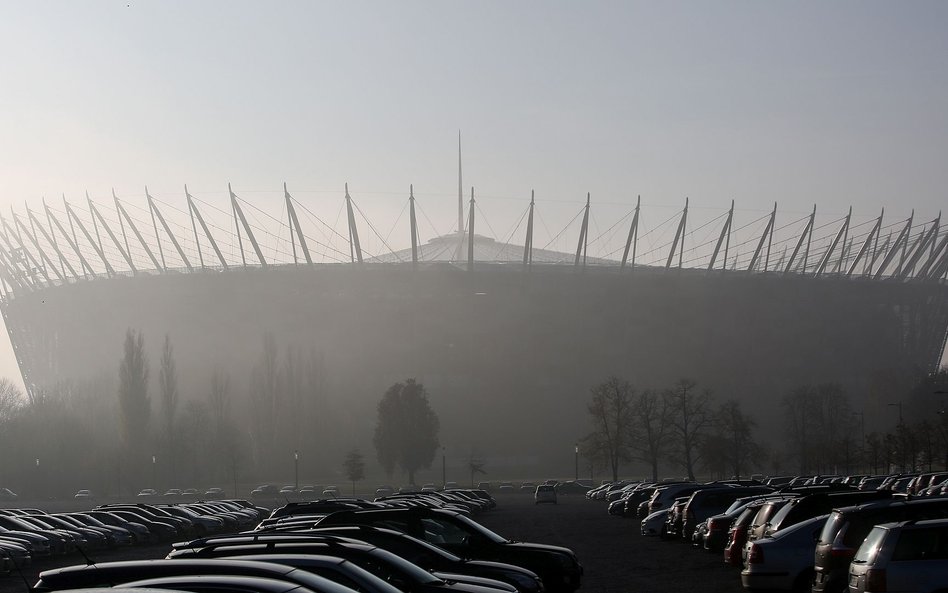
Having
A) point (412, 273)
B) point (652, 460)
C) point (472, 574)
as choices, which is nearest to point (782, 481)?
point (652, 460)

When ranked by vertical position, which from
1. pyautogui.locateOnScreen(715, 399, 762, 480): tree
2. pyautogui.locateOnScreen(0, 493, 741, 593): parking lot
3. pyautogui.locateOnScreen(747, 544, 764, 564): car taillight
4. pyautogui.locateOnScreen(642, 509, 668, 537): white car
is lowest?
pyautogui.locateOnScreen(0, 493, 741, 593): parking lot

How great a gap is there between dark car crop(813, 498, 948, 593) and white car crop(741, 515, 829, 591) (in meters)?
1.82

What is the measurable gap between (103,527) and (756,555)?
69.7ft

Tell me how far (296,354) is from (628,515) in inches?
2331

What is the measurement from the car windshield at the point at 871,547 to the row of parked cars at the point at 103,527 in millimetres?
16632

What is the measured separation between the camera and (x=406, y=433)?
7900 centimetres

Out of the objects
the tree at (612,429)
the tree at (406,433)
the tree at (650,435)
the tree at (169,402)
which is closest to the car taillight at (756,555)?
the tree at (650,435)

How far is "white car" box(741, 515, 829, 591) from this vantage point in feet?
49.5

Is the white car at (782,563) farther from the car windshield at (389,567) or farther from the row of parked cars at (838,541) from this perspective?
the car windshield at (389,567)

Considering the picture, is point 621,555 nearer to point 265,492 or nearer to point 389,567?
point 389,567

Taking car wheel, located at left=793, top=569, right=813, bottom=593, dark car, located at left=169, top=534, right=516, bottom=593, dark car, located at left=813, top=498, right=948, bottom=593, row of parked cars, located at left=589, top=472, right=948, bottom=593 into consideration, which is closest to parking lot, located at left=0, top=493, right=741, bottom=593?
row of parked cars, located at left=589, top=472, right=948, bottom=593

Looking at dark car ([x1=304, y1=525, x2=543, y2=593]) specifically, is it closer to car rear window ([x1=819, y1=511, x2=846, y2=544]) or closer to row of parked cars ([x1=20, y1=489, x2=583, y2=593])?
row of parked cars ([x1=20, y1=489, x2=583, y2=593])

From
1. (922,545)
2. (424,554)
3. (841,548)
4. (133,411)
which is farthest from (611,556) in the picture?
(133,411)

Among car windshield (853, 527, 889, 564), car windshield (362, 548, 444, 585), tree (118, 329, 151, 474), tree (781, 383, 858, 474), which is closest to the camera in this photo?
car windshield (362, 548, 444, 585)
